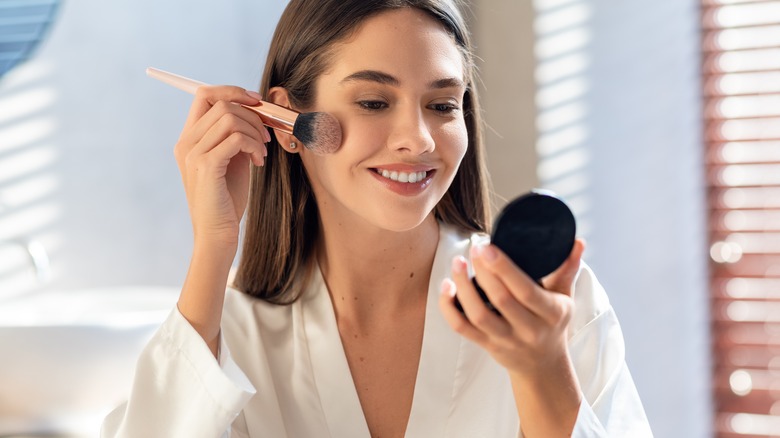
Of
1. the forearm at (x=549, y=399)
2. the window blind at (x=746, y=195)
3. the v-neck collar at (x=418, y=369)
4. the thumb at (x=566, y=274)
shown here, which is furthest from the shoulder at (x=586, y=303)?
the window blind at (x=746, y=195)

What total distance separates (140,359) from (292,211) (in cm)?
28

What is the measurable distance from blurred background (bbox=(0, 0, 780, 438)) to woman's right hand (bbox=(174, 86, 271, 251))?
77 cm

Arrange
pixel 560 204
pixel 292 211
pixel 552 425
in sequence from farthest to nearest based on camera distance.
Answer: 1. pixel 292 211
2. pixel 552 425
3. pixel 560 204

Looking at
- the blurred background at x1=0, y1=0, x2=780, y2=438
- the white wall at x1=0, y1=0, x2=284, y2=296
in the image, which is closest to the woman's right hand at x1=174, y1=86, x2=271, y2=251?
the white wall at x1=0, y1=0, x2=284, y2=296

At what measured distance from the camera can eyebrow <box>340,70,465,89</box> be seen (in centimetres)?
90

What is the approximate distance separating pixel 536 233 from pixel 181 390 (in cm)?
47

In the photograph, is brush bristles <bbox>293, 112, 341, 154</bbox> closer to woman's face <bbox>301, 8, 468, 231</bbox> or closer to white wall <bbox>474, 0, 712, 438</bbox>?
woman's face <bbox>301, 8, 468, 231</bbox>

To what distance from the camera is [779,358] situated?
1798 millimetres

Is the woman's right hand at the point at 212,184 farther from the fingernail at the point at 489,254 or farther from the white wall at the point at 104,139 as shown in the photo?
the white wall at the point at 104,139

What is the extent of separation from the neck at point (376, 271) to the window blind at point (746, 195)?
0.96 meters

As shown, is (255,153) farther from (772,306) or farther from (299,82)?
(772,306)

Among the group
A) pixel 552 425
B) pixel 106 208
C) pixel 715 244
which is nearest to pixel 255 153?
pixel 552 425

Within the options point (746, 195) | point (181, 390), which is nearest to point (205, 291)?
point (181, 390)

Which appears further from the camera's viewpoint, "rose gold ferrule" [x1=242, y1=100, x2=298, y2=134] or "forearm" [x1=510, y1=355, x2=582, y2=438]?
"rose gold ferrule" [x1=242, y1=100, x2=298, y2=134]
